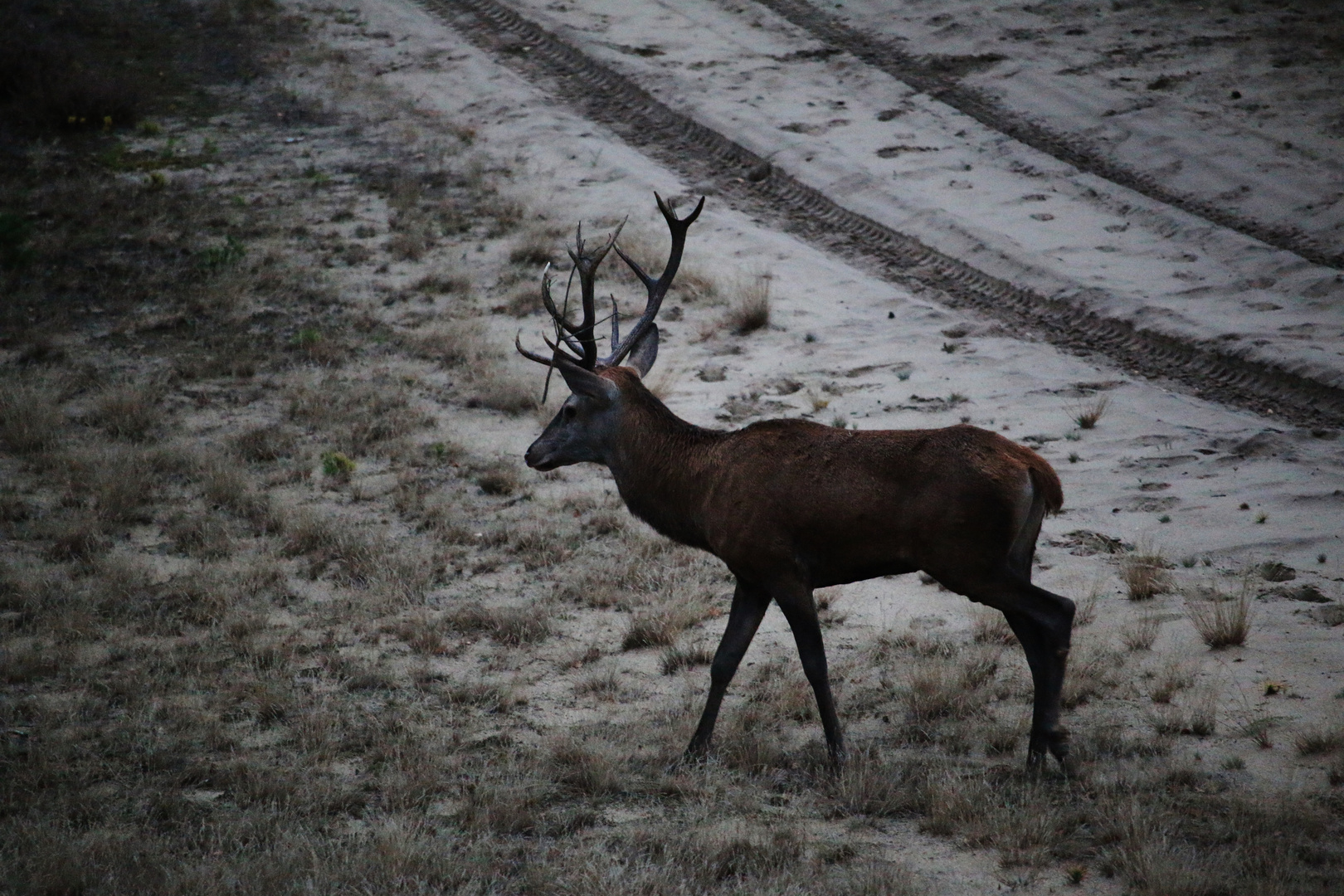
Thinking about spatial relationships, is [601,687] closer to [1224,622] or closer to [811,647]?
[811,647]

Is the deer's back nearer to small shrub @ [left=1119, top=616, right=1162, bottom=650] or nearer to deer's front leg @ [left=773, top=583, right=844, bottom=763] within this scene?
deer's front leg @ [left=773, top=583, right=844, bottom=763]

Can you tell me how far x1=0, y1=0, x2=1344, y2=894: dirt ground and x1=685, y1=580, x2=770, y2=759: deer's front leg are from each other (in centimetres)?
14

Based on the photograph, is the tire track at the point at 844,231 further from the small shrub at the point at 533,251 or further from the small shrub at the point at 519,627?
the small shrub at the point at 519,627

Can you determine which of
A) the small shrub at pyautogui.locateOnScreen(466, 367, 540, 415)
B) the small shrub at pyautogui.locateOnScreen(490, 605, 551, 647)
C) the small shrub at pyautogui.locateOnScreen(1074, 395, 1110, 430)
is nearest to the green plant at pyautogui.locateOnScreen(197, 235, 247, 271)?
the small shrub at pyautogui.locateOnScreen(466, 367, 540, 415)

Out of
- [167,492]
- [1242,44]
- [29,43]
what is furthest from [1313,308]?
[29,43]

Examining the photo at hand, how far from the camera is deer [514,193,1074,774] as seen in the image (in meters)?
6.33

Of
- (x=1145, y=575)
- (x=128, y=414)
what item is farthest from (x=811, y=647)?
(x=128, y=414)

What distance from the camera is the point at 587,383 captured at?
7613 mm

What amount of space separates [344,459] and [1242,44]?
14189mm

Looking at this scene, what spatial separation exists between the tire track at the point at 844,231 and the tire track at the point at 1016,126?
243 cm

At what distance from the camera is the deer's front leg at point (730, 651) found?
7.06 metres

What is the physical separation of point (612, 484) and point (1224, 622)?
5.27 metres

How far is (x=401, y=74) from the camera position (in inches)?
819

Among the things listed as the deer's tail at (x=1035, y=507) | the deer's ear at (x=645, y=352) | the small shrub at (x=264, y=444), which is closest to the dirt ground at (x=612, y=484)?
the small shrub at (x=264, y=444)
